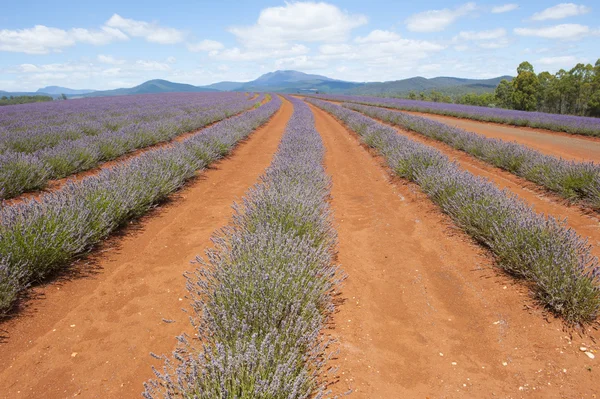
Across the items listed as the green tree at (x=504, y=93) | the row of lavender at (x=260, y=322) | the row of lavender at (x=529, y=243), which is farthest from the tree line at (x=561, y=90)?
the row of lavender at (x=260, y=322)

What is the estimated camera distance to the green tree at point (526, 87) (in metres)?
44.9

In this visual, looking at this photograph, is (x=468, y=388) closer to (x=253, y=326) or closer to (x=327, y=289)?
(x=327, y=289)

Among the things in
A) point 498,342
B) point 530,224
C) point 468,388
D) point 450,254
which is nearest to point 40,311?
point 468,388

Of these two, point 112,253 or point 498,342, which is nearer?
point 498,342

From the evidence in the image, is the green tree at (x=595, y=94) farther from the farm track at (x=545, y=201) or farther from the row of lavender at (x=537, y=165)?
the farm track at (x=545, y=201)

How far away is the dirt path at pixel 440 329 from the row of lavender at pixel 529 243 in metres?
0.18

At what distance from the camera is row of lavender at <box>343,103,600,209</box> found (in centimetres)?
594

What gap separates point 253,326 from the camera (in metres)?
2.23

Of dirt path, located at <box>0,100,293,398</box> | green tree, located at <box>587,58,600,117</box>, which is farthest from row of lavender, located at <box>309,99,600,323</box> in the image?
green tree, located at <box>587,58,600,117</box>

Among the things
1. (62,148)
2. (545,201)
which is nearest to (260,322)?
(545,201)

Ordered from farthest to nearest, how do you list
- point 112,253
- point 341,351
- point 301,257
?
point 112,253
point 301,257
point 341,351

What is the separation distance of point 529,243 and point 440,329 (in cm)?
153

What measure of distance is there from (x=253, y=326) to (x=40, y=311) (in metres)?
2.02

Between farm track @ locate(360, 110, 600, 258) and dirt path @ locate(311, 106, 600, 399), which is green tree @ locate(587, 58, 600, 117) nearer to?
farm track @ locate(360, 110, 600, 258)
